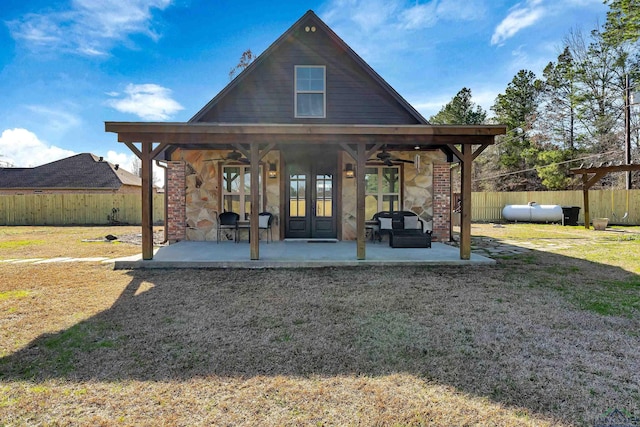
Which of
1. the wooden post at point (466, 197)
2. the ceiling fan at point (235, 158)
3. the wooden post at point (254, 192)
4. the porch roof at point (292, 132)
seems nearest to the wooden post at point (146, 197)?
the porch roof at point (292, 132)

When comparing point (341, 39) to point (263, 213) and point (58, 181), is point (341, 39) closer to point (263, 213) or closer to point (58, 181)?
point (263, 213)

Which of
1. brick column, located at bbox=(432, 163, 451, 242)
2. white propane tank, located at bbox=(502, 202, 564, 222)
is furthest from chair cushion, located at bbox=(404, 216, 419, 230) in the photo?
white propane tank, located at bbox=(502, 202, 564, 222)

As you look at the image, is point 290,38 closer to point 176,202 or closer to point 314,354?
point 176,202

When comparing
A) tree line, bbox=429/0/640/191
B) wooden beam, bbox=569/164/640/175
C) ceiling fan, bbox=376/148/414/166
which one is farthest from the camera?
tree line, bbox=429/0/640/191

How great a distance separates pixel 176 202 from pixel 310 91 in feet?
15.6

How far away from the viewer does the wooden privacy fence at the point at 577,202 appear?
1485 cm

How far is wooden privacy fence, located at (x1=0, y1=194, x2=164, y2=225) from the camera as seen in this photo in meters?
17.1

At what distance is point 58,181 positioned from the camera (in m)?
21.8

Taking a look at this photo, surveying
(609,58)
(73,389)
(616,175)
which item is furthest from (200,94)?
(616,175)

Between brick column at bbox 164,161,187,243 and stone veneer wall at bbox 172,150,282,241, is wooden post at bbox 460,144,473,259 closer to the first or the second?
stone veneer wall at bbox 172,150,282,241

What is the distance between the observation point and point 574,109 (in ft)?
66.6

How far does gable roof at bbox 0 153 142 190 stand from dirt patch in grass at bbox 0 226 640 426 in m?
19.7

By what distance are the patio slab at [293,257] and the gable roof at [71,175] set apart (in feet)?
59.1

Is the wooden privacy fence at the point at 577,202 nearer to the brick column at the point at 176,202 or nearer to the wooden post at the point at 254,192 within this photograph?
the brick column at the point at 176,202
